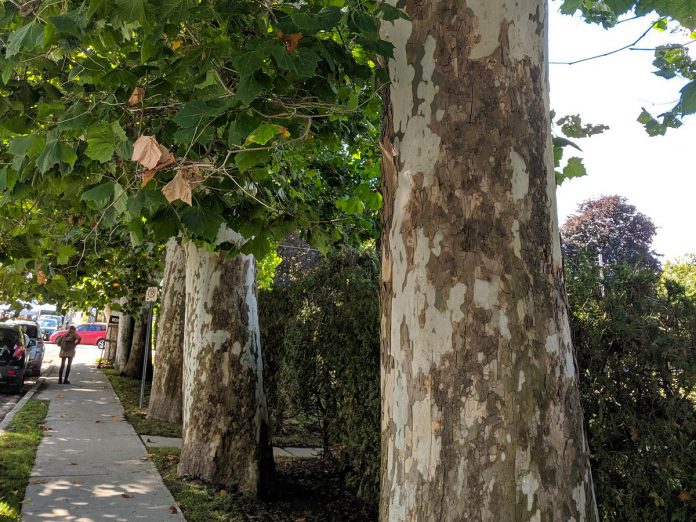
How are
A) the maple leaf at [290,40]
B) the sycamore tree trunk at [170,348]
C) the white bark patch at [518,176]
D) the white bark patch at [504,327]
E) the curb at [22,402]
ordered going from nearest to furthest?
the white bark patch at [504,327] → the white bark patch at [518,176] → the maple leaf at [290,40] → the curb at [22,402] → the sycamore tree trunk at [170,348]

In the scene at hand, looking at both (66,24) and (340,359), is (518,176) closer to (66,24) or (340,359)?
(66,24)

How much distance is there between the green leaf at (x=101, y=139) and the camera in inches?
130

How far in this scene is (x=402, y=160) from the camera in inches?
101

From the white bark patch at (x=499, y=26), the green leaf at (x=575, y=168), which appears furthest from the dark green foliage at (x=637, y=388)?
the white bark patch at (x=499, y=26)

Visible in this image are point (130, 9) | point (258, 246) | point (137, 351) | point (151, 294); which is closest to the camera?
point (130, 9)

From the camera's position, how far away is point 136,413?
11.9m

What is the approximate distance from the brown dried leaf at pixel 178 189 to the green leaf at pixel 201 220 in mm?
713

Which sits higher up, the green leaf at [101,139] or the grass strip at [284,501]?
the green leaf at [101,139]

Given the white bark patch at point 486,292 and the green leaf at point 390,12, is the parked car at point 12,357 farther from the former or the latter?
the white bark patch at point 486,292

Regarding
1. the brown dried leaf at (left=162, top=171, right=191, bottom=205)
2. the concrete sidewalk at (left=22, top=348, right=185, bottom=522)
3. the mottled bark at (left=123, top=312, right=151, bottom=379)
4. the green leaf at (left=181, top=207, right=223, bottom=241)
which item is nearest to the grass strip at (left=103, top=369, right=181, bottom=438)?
the concrete sidewalk at (left=22, top=348, right=185, bottom=522)

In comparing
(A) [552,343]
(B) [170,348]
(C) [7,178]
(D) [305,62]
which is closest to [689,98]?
(A) [552,343]

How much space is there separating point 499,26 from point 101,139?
89.0 inches

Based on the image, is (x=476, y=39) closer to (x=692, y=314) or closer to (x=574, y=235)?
(x=692, y=314)

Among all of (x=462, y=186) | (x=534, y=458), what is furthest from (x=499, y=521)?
(x=462, y=186)
